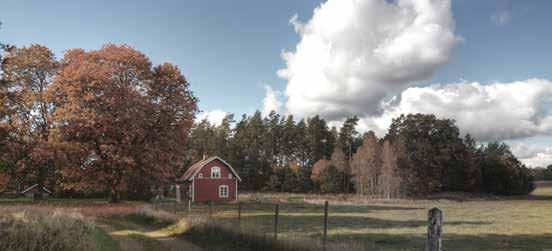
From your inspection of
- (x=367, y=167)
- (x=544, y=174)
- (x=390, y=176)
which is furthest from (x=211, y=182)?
(x=544, y=174)

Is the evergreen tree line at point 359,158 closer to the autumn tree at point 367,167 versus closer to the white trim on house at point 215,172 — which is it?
the autumn tree at point 367,167

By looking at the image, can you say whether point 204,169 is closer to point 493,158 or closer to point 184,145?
point 184,145

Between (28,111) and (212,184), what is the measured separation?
23.2m

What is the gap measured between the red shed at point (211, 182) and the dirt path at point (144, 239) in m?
30.6

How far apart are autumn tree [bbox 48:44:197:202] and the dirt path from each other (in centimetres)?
1112

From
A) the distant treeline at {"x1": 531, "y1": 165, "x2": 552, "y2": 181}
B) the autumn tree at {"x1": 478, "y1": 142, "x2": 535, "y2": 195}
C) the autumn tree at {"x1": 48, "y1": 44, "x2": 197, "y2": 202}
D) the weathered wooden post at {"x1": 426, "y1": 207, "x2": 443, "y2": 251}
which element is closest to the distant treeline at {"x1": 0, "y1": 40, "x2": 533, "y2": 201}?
the autumn tree at {"x1": 48, "y1": 44, "x2": 197, "y2": 202}

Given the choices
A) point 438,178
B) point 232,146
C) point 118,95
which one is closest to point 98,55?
point 118,95

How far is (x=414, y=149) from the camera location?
254 feet

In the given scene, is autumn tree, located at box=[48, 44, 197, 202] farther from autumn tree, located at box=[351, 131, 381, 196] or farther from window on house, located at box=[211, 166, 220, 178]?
autumn tree, located at box=[351, 131, 381, 196]

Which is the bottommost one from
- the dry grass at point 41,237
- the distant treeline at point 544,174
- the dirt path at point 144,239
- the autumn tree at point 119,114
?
the distant treeline at point 544,174

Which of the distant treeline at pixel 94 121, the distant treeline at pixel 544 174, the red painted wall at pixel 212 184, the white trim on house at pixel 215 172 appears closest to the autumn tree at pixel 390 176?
the red painted wall at pixel 212 184

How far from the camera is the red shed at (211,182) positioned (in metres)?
49.6

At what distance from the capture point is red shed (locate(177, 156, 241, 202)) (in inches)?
1953

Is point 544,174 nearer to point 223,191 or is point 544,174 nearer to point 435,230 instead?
point 223,191
